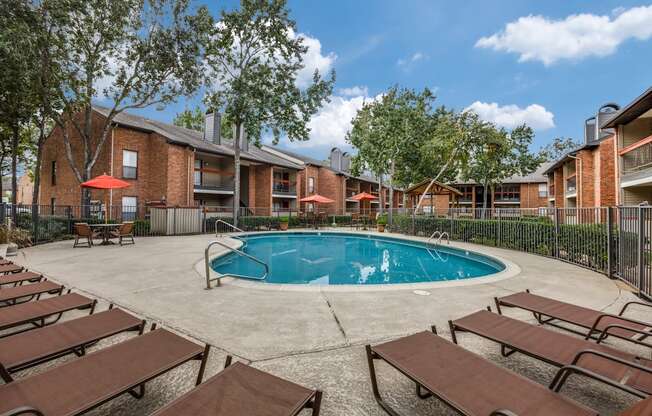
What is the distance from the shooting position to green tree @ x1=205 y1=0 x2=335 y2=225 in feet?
61.4

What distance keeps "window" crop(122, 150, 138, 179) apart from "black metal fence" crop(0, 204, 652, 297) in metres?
2.22

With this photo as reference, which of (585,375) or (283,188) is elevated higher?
(283,188)

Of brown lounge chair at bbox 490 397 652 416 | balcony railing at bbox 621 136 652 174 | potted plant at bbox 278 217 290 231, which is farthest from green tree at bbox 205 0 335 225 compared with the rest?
brown lounge chair at bbox 490 397 652 416

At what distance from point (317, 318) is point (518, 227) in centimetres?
1036

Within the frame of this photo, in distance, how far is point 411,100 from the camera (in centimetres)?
2381

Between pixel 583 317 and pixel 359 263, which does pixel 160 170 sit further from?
pixel 583 317

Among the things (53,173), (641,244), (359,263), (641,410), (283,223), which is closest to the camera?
(641,410)

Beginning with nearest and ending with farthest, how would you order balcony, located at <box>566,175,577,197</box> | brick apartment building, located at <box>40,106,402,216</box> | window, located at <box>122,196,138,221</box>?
window, located at <box>122,196,138,221</box> → brick apartment building, located at <box>40,106,402,216</box> → balcony, located at <box>566,175,577,197</box>

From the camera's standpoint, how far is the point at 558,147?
42.2 metres

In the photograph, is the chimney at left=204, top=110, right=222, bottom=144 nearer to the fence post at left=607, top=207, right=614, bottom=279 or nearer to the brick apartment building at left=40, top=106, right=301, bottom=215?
the brick apartment building at left=40, top=106, right=301, bottom=215

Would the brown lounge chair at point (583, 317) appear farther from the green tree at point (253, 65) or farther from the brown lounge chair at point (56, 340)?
the green tree at point (253, 65)

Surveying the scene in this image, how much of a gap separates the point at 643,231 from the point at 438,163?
20.6m

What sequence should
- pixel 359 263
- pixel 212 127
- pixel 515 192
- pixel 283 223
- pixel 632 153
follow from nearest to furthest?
pixel 359 263 → pixel 632 153 → pixel 283 223 → pixel 212 127 → pixel 515 192

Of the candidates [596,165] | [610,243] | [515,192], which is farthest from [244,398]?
[515,192]
